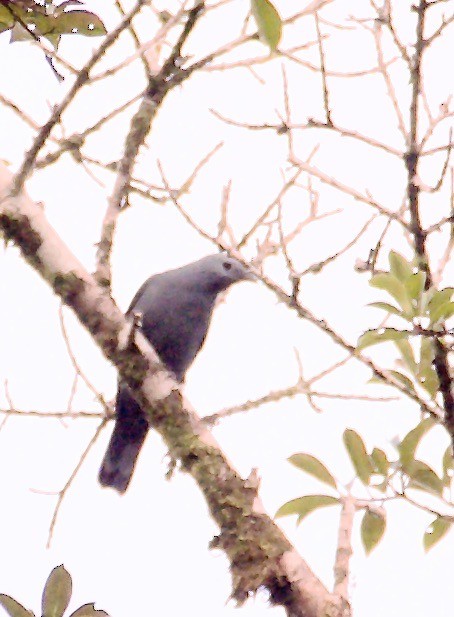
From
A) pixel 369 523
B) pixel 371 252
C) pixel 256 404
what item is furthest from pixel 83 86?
pixel 369 523

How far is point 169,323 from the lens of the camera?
406cm

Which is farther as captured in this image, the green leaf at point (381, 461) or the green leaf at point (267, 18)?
the green leaf at point (381, 461)

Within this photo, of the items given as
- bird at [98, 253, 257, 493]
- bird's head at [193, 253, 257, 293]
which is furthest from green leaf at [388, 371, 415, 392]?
bird's head at [193, 253, 257, 293]

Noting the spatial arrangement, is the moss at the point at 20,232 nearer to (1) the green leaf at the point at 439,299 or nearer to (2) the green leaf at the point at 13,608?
(2) the green leaf at the point at 13,608

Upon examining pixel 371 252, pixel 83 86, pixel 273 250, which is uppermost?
pixel 83 86

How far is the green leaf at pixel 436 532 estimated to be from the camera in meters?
2.26

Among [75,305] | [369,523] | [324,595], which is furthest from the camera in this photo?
[75,305]

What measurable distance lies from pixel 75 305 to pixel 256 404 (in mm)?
701

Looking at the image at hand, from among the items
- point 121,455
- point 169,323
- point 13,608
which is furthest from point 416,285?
point 121,455

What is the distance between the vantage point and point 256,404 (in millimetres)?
→ 2881

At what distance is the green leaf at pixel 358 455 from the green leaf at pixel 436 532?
0.20 metres

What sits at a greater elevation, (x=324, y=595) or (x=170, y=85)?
(x=170, y=85)

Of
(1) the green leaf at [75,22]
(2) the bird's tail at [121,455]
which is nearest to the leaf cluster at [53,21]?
(1) the green leaf at [75,22]

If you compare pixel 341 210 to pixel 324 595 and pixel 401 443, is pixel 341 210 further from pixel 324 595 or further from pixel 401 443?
pixel 324 595
